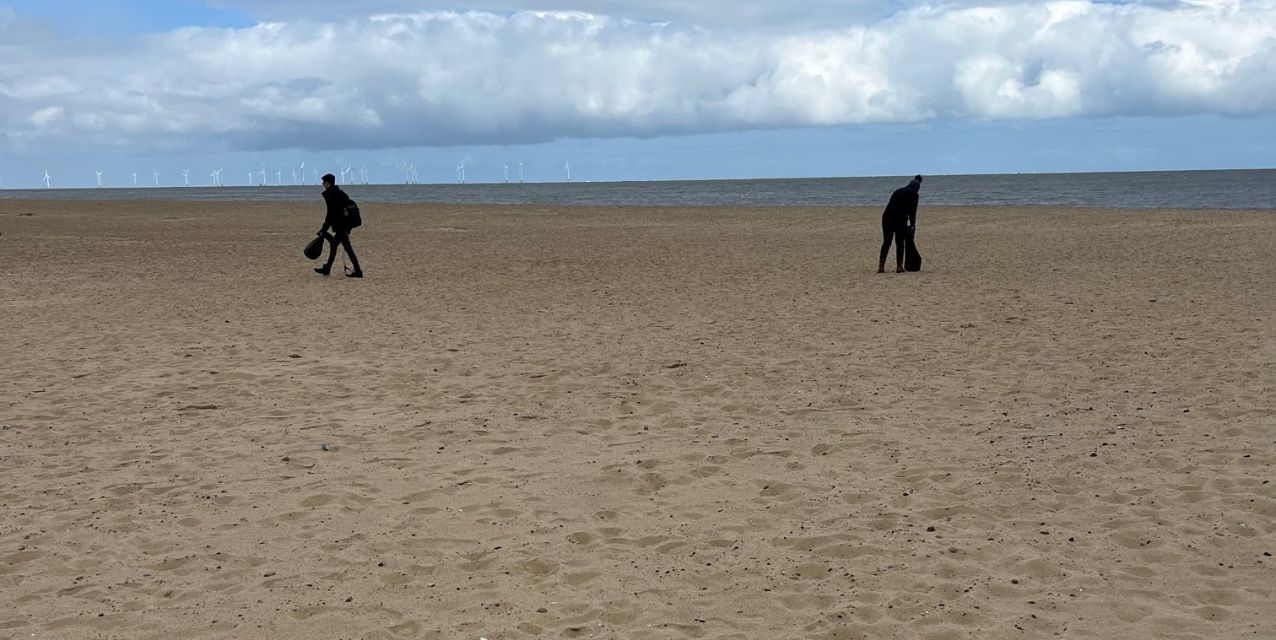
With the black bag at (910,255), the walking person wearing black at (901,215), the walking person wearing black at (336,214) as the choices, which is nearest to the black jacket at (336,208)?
the walking person wearing black at (336,214)

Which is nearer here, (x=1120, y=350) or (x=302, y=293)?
(x=1120, y=350)

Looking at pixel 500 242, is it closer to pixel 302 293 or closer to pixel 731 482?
pixel 302 293

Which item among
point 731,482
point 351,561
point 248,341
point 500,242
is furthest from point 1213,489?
point 500,242

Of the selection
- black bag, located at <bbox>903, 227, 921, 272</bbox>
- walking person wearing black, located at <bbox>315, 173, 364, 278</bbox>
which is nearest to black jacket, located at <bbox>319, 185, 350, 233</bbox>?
walking person wearing black, located at <bbox>315, 173, 364, 278</bbox>

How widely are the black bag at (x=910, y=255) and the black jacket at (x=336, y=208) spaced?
8.63m

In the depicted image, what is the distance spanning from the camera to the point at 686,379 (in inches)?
365

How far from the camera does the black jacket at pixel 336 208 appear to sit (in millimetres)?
16750

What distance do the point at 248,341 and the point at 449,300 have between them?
12.4 ft

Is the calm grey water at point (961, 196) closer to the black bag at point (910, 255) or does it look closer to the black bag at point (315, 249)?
the black bag at point (910, 255)

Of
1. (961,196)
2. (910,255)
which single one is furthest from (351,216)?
(961,196)

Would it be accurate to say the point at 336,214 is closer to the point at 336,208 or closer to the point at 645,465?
the point at 336,208

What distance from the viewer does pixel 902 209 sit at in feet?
54.1

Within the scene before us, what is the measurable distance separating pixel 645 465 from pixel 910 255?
37.2ft

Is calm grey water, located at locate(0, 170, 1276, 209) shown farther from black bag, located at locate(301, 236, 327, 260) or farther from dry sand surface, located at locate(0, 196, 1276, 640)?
dry sand surface, located at locate(0, 196, 1276, 640)
